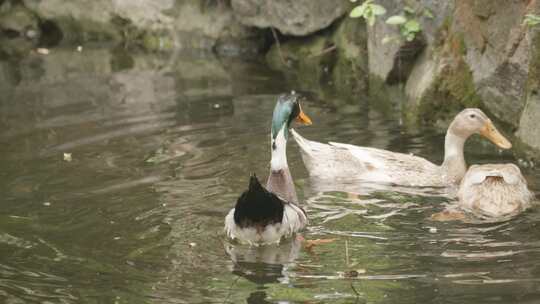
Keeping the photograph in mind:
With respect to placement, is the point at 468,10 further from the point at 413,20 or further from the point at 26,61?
the point at 26,61

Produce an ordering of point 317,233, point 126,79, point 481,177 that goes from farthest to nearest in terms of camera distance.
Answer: point 126,79 → point 481,177 → point 317,233

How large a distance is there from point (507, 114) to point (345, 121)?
2.06 m

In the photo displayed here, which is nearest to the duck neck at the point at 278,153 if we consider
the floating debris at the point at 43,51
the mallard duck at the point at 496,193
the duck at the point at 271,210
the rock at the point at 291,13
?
the duck at the point at 271,210

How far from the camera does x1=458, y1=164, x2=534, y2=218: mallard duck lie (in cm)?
737

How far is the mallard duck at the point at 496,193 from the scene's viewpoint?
24.2ft

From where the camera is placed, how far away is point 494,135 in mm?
8633

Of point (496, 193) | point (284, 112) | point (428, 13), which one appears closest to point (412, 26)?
point (428, 13)

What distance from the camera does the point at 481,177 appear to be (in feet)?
24.8

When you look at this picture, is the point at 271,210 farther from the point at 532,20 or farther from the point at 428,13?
the point at 428,13

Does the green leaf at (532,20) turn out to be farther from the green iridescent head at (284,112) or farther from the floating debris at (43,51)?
the floating debris at (43,51)

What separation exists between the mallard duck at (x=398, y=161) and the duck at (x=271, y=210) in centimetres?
115

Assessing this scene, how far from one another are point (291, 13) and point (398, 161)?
6.60 m

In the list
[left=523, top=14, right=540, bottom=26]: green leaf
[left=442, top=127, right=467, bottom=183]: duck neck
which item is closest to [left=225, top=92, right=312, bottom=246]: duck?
[left=442, top=127, right=467, bottom=183]: duck neck

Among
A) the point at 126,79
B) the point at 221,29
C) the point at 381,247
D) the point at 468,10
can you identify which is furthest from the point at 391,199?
the point at 221,29
